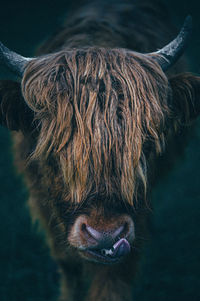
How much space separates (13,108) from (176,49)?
1086 mm

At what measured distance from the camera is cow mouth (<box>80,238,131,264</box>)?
5.69 ft

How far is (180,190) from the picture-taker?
4398 millimetres

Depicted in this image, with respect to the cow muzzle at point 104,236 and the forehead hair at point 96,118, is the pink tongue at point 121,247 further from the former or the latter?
the forehead hair at point 96,118

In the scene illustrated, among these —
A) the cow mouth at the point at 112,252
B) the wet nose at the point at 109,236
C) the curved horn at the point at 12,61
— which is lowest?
the cow mouth at the point at 112,252

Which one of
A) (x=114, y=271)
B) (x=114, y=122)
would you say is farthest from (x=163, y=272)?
(x=114, y=122)

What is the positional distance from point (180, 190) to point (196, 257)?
3.42ft

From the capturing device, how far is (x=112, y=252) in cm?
175

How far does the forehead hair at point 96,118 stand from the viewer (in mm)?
1858

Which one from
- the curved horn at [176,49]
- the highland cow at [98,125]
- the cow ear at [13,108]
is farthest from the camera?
the curved horn at [176,49]

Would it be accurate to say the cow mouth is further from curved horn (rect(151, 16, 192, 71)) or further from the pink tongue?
curved horn (rect(151, 16, 192, 71))

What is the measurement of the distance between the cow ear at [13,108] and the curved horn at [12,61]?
11 centimetres

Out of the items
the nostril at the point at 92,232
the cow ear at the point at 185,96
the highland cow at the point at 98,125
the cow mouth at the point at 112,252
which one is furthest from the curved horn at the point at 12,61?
the cow mouth at the point at 112,252

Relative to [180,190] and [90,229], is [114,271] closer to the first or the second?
[90,229]

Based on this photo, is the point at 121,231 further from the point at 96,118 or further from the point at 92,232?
the point at 96,118
